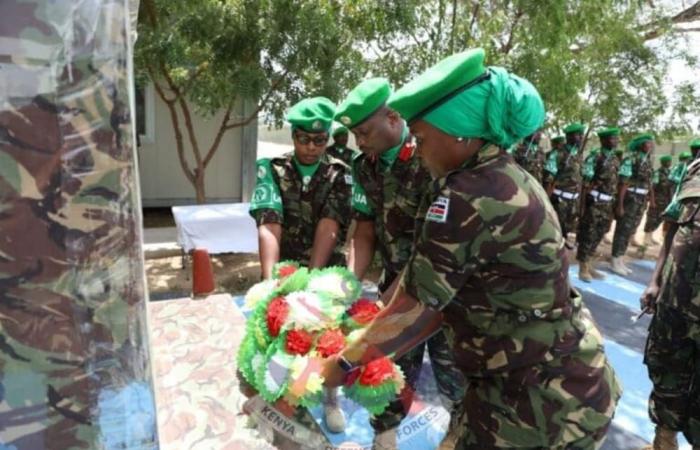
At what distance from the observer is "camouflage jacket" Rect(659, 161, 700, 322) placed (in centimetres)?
263

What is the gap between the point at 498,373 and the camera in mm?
1462

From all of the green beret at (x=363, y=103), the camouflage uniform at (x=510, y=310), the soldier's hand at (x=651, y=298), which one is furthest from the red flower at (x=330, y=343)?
the soldier's hand at (x=651, y=298)

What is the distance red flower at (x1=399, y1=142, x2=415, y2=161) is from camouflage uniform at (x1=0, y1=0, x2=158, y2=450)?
168cm

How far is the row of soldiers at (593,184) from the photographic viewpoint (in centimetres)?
755

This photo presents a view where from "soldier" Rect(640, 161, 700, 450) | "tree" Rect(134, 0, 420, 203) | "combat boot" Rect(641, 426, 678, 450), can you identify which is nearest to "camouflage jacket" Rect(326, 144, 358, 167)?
"tree" Rect(134, 0, 420, 203)

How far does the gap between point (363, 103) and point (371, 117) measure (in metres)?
0.09

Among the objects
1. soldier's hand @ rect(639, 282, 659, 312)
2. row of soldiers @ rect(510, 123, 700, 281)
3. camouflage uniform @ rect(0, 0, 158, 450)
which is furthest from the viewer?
row of soldiers @ rect(510, 123, 700, 281)

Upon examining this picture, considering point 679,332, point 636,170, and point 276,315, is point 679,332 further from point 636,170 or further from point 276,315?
point 636,170

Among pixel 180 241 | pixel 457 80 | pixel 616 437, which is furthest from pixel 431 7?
pixel 457 80

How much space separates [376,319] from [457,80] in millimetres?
659

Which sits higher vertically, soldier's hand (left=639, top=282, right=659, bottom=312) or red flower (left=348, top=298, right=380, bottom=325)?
red flower (left=348, top=298, right=380, bottom=325)

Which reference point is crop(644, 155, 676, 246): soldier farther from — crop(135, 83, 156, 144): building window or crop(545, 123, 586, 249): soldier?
crop(135, 83, 156, 144): building window

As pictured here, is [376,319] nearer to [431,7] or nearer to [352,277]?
[352,277]

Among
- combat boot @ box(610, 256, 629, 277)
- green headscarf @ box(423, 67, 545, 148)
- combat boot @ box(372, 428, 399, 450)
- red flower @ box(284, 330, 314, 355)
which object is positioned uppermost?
green headscarf @ box(423, 67, 545, 148)
